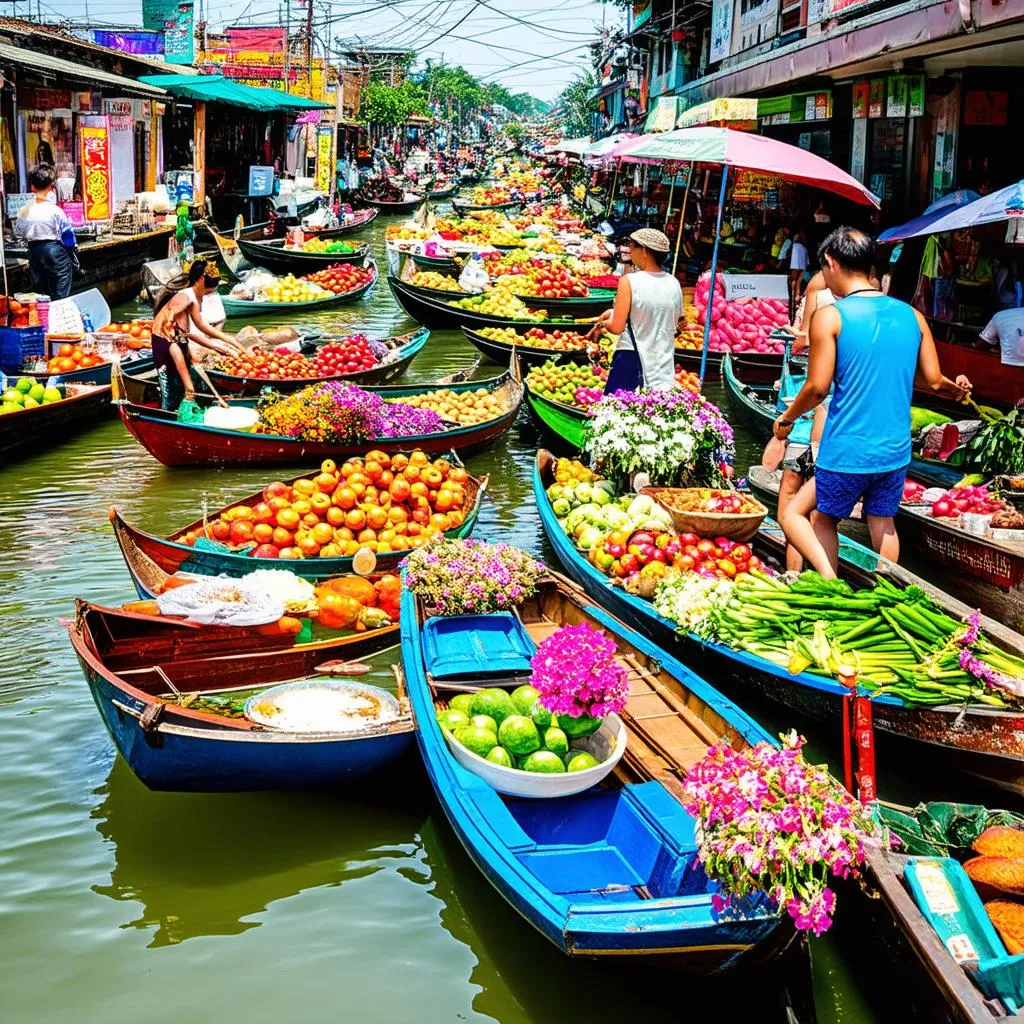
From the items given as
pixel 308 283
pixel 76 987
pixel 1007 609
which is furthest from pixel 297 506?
pixel 308 283

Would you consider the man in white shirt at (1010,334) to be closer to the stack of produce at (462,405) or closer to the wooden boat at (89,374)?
the stack of produce at (462,405)

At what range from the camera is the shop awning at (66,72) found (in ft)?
55.9

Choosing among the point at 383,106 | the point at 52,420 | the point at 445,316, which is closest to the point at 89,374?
the point at 52,420

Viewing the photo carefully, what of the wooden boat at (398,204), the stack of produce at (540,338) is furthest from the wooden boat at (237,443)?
the wooden boat at (398,204)

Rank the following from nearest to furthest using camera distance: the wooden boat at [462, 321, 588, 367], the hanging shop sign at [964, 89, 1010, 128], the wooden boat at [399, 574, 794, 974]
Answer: the wooden boat at [399, 574, 794, 974] → the hanging shop sign at [964, 89, 1010, 128] → the wooden boat at [462, 321, 588, 367]

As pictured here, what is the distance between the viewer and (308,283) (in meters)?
19.9

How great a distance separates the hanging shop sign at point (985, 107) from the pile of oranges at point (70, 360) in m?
10.8

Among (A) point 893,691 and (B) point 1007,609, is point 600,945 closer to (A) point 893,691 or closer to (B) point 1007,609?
(A) point 893,691

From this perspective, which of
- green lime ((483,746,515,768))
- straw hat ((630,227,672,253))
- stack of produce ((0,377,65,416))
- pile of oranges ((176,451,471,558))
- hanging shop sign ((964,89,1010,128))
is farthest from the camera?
hanging shop sign ((964,89,1010,128))

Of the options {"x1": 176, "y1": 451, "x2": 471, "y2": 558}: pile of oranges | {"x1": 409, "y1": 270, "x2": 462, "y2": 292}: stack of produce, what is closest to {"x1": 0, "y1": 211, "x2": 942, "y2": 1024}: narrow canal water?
{"x1": 176, "y1": 451, "x2": 471, "y2": 558}: pile of oranges

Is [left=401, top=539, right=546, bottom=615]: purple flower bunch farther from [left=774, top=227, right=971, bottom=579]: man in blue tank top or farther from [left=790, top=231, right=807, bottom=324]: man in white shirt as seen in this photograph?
[left=790, top=231, right=807, bottom=324]: man in white shirt

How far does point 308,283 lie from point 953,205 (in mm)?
11823

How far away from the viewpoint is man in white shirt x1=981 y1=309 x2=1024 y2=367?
32.1ft

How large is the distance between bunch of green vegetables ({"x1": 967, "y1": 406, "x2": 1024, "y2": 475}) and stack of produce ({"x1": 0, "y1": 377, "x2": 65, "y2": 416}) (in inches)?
342
